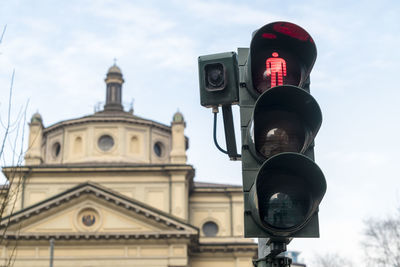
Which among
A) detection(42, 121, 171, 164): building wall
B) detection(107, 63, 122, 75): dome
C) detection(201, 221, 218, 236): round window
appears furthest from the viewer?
detection(107, 63, 122, 75): dome

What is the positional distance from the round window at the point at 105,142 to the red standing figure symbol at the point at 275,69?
162 ft

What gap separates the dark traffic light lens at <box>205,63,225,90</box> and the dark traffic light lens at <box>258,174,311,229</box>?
1024 millimetres

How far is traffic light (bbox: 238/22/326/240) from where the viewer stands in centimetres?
382

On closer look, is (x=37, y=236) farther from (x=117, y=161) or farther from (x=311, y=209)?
(x=311, y=209)

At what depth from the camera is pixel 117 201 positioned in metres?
44.2

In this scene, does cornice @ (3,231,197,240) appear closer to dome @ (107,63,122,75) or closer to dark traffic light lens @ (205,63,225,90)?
dome @ (107,63,122,75)

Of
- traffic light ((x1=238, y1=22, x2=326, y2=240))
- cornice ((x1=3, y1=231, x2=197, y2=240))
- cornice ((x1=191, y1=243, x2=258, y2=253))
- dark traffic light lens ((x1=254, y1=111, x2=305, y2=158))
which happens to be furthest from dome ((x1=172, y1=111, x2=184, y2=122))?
dark traffic light lens ((x1=254, y1=111, x2=305, y2=158))

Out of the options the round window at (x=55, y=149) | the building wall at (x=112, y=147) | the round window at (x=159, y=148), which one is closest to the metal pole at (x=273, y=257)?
the building wall at (x=112, y=147)

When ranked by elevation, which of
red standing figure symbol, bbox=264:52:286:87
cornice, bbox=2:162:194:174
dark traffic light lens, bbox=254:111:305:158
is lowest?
dark traffic light lens, bbox=254:111:305:158

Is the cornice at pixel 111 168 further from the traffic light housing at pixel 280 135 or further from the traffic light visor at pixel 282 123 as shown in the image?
the traffic light visor at pixel 282 123

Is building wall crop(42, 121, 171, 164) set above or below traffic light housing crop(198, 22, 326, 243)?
above

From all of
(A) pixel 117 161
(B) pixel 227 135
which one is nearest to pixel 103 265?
(A) pixel 117 161

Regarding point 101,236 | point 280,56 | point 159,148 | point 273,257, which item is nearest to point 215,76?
point 280,56

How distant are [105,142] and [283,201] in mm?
50021
